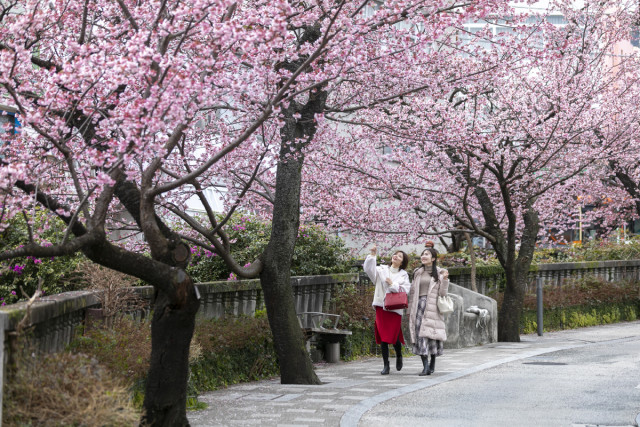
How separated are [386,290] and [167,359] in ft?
18.7

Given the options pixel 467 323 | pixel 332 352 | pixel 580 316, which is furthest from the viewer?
pixel 580 316

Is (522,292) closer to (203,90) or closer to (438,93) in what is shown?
(438,93)

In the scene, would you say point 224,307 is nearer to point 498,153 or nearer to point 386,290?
point 386,290

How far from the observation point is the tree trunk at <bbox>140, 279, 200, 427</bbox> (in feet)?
24.6

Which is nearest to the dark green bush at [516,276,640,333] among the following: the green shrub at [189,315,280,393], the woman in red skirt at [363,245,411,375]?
the woman in red skirt at [363,245,411,375]

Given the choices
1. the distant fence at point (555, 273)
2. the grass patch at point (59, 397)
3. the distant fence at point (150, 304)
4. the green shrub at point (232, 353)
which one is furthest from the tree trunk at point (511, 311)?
the grass patch at point (59, 397)

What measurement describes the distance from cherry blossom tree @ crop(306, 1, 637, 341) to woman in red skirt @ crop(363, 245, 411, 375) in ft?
8.22

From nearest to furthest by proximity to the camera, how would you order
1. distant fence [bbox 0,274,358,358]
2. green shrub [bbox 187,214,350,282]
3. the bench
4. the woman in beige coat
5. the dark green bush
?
distant fence [bbox 0,274,358,358]
the woman in beige coat
the bench
green shrub [bbox 187,214,350,282]
the dark green bush

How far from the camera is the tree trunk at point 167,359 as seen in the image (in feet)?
24.6

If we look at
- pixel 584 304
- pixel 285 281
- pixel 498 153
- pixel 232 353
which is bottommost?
pixel 232 353

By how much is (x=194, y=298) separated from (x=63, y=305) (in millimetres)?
1474

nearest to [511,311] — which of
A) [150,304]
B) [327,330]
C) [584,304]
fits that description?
[584,304]

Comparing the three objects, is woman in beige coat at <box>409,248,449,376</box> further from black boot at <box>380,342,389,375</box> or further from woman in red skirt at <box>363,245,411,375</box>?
black boot at <box>380,342,389,375</box>

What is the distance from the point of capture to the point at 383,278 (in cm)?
1272
